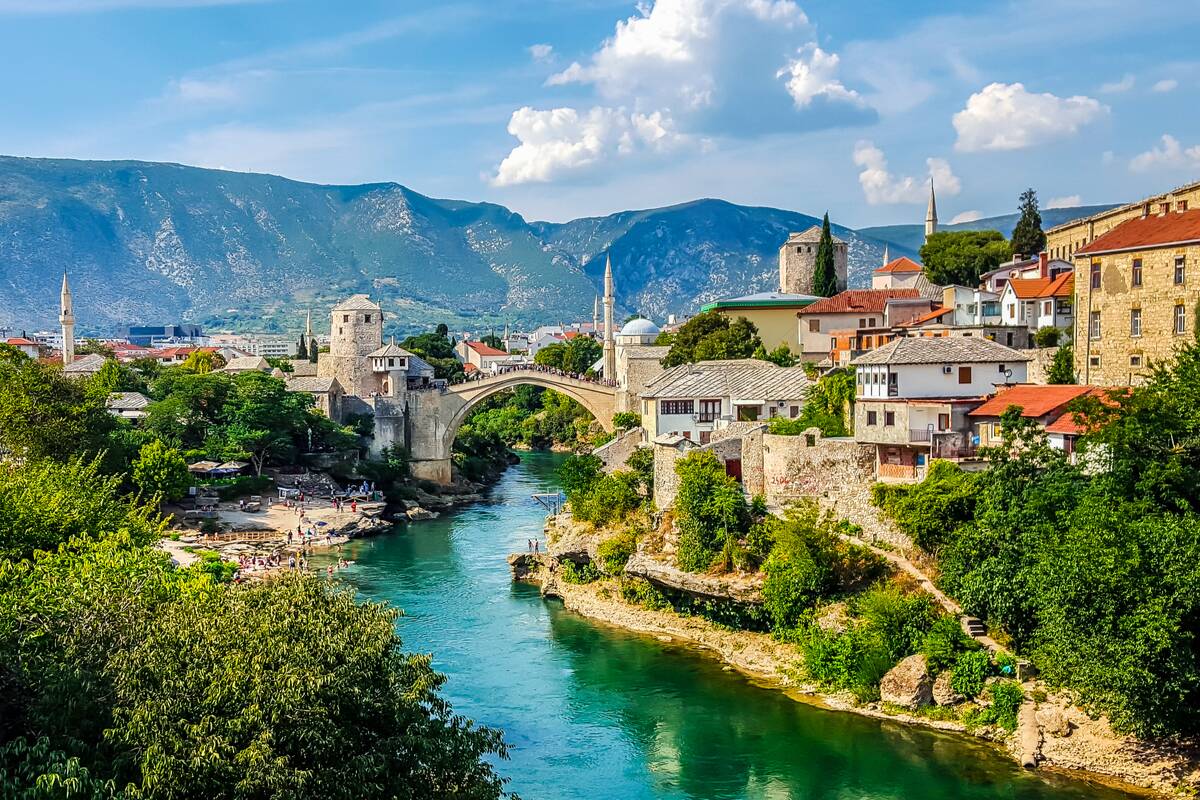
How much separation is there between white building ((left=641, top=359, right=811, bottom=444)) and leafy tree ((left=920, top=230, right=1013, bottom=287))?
1631 centimetres

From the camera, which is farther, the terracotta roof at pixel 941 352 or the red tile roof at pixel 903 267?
the red tile roof at pixel 903 267

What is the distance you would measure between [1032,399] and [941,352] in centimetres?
295

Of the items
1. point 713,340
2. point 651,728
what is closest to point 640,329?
point 713,340

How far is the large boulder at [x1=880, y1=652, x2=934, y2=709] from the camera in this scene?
23125mm

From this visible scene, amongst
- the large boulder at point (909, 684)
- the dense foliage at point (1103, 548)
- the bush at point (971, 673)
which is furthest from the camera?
→ the large boulder at point (909, 684)

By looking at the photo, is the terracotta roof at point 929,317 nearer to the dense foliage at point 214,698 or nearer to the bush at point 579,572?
the bush at point 579,572

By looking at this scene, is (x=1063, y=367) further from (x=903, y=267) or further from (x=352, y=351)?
(x=352, y=351)

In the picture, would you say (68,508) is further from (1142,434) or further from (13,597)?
(1142,434)

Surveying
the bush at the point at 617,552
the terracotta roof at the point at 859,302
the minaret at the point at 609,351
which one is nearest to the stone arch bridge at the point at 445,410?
the minaret at the point at 609,351

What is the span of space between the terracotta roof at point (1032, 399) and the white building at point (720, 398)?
7.45m

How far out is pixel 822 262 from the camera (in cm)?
5425

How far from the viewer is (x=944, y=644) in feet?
77.7

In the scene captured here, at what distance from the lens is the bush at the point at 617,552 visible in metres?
32.7

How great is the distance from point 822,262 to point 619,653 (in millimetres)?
30699
